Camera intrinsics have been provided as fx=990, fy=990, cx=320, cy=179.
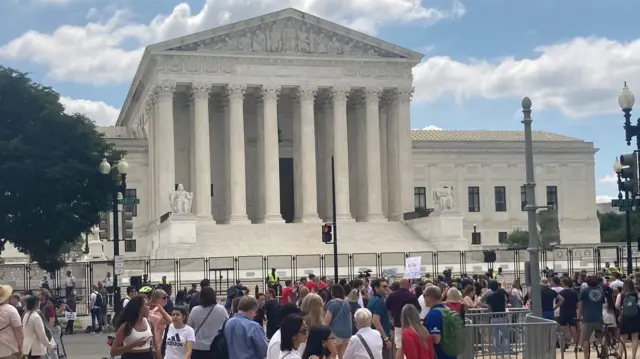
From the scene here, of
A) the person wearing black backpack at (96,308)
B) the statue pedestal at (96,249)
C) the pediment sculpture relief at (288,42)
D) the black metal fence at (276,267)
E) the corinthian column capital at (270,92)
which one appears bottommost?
the person wearing black backpack at (96,308)

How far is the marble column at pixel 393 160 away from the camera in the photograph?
234ft

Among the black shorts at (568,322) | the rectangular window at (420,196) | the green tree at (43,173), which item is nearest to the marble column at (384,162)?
the rectangular window at (420,196)

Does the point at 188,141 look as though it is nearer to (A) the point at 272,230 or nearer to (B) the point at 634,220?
(A) the point at 272,230

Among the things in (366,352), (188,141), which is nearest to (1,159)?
(188,141)

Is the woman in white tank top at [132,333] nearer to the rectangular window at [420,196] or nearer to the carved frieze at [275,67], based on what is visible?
the carved frieze at [275,67]

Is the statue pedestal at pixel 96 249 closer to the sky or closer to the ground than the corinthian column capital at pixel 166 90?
closer to the ground

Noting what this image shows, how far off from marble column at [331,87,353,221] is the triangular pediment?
118 inches

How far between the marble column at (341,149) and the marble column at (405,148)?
4.20 metres

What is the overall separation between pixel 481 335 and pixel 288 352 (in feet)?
20.9

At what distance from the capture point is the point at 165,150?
67188 millimetres

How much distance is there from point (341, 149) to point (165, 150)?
1215 cm

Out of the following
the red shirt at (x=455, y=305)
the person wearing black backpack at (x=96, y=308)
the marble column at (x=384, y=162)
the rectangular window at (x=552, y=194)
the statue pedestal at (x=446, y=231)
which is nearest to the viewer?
the red shirt at (x=455, y=305)

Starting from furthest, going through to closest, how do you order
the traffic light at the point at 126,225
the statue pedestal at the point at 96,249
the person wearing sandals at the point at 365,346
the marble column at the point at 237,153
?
the statue pedestal at the point at 96,249 → the marble column at the point at 237,153 → the traffic light at the point at 126,225 → the person wearing sandals at the point at 365,346

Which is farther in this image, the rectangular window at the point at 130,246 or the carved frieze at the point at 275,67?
the rectangular window at the point at 130,246
